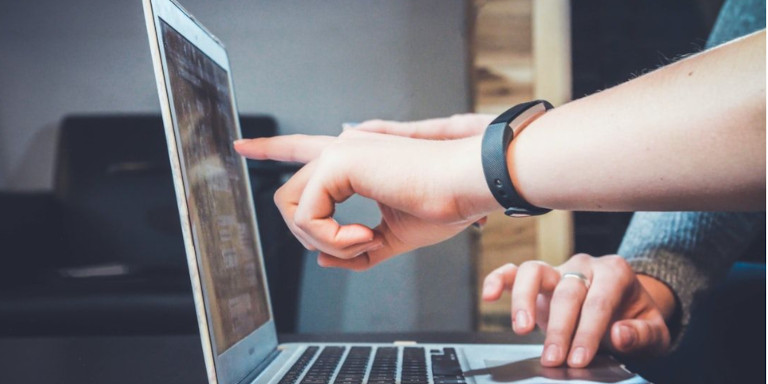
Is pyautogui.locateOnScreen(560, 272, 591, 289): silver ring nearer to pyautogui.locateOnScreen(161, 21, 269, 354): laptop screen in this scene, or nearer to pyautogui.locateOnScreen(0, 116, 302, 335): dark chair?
pyautogui.locateOnScreen(161, 21, 269, 354): laptop screen

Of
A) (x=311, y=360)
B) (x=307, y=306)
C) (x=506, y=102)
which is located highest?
(x=506, y=102)

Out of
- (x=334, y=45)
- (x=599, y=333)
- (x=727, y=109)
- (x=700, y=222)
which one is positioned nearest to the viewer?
(x=727, y=109)

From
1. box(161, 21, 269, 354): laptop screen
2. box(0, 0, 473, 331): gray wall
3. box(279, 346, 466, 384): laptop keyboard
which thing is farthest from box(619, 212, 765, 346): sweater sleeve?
box(161, 21, 269, 354): laptop screen

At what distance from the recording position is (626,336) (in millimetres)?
741

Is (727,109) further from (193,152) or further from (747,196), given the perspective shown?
(193,152)

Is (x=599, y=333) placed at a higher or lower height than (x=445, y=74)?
lower

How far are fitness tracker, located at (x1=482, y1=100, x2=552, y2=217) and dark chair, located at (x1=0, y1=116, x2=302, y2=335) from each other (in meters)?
0.86

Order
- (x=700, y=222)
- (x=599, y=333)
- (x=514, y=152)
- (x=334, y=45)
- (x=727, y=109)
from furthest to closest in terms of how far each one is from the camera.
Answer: (x=334, y=45) < (x=700, y=222) < (x=599, y=333) < (x=514, y=152) < (x=727, y=109)

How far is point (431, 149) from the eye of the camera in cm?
62

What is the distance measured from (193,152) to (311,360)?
12.5 inches

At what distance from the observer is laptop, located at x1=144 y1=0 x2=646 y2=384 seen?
602mm

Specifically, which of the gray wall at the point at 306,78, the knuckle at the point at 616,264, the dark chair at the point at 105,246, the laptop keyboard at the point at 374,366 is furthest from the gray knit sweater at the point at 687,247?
the dark chair at the point at 105,246

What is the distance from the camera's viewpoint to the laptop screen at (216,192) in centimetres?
62

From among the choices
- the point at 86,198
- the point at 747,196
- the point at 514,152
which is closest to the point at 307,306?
the point at 86,198
